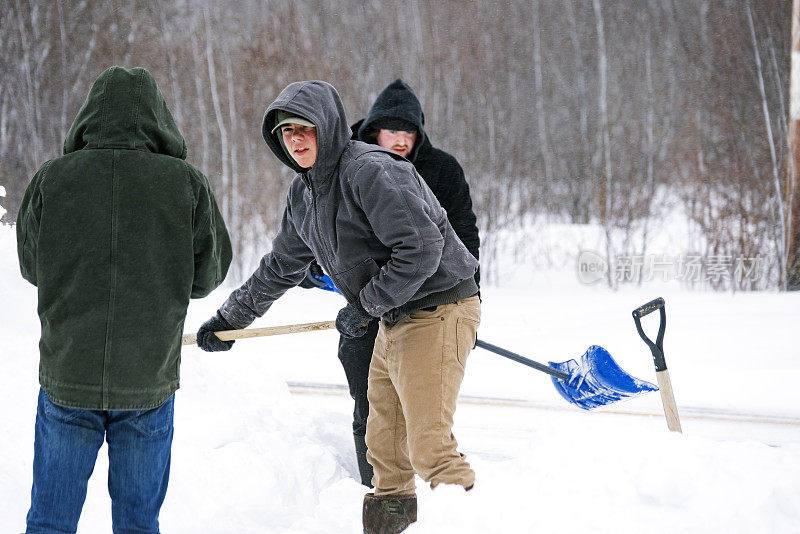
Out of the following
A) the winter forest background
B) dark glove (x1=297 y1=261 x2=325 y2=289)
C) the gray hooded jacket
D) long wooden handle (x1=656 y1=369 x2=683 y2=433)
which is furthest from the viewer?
the winter forest background

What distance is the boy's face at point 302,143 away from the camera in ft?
7.41

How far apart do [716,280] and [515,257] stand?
95.4 inches

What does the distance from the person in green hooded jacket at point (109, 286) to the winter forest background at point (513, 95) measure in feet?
24.6

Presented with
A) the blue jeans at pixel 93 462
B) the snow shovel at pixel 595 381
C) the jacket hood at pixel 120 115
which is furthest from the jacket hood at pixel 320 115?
the snow shovel at pixel 595 381

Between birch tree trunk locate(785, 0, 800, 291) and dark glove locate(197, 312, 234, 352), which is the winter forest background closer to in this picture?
birch tree trunk locate(785, 0, 800, 291)

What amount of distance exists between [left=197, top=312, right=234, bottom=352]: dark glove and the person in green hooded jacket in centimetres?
84

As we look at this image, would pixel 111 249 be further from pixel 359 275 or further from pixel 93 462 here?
pixel 359 275

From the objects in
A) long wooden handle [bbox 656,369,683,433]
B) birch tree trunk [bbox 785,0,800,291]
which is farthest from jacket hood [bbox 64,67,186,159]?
birch tree trunk [bbox 785,0,800,291]

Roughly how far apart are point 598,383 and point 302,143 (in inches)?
75.9

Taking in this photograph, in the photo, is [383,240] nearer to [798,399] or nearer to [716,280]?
[798,399]

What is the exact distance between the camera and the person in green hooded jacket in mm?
1708

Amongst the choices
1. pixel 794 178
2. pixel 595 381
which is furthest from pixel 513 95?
pixel 595 381

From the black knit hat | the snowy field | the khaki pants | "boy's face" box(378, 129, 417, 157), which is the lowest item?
the snowy field

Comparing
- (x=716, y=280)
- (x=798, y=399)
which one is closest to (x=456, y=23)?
(x=716, y=280)
